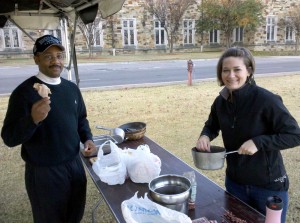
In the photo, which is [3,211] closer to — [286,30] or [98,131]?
[98,131]

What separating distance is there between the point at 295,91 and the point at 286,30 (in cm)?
2238

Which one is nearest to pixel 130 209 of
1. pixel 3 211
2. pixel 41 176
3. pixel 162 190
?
pixel 162 190

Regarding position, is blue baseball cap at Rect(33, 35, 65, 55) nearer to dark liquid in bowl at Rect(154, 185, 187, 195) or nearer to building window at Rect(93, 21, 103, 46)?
dark liquid in bowl at Rect(154, 185, 187, 195)

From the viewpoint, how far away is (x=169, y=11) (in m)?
25.2

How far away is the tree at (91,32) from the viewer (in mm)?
22641

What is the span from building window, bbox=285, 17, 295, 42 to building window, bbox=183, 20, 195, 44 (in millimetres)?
8994

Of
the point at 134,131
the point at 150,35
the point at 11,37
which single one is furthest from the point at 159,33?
the point at 134,131

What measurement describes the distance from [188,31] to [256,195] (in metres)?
26.9

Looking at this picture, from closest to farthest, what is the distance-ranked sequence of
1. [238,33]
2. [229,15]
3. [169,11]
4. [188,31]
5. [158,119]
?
[158,119] → [169,11] → [229,15] → [188,31] → [238,33]

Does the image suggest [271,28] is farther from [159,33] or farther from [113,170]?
[113,170]

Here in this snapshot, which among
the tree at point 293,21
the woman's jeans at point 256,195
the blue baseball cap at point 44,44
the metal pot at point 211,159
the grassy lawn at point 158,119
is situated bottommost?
the grassy lawn at point 158,119

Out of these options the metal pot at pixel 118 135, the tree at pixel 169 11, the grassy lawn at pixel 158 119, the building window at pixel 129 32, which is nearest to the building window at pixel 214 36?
the tree at pixel 169 11

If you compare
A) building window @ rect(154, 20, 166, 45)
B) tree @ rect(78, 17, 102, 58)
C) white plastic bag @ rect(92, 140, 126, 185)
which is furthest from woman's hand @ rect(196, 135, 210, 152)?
building window @ rect(154, 20, 166, 45)

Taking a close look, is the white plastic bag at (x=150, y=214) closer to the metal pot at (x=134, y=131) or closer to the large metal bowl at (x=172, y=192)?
the large metal bowl at (x=172, y=192)
